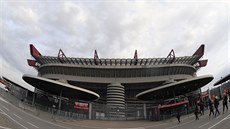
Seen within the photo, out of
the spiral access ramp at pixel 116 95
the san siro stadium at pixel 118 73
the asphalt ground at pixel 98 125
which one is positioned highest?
the san siro stadium at pixel 118 73

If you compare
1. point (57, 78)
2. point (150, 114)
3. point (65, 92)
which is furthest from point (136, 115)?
point (57, 78)

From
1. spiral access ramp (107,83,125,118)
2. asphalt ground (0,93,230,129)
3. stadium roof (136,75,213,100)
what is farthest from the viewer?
spiral access ramp (107,83,125,118)

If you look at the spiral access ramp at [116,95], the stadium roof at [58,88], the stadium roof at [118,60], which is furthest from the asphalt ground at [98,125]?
the stadium roof at [118,60]

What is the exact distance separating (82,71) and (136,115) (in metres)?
34.4

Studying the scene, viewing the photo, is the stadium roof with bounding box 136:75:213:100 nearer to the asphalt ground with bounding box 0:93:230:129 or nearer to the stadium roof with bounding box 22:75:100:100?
the stadium roof with bounding box 22:75:100:100

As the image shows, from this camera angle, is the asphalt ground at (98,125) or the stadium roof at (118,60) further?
the stadium roof at (118,60)

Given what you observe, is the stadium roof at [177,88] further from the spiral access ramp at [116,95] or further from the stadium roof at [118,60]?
the stadium roof at [118,60]

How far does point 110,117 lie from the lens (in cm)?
3978

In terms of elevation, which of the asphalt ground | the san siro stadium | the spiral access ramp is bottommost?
the asphalt ground

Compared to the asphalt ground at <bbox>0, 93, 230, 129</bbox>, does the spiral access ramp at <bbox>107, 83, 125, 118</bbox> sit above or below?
above

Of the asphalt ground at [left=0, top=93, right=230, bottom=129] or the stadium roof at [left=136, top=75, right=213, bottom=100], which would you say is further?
the stadium roof at [left=136, top=75, right=213, bottom=100]

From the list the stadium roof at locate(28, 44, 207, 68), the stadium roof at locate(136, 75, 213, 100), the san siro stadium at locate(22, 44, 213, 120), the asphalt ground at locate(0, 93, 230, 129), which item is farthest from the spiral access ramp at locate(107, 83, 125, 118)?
the asphalt ground at locate(0, 93, 230, 129)

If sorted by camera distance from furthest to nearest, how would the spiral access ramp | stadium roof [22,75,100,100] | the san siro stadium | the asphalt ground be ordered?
the san siro stadium
the spiral access ramp
stadium roof [22,75,100,100]
the asphalt ground

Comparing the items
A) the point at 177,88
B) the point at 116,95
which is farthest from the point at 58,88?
the point at 177,88
